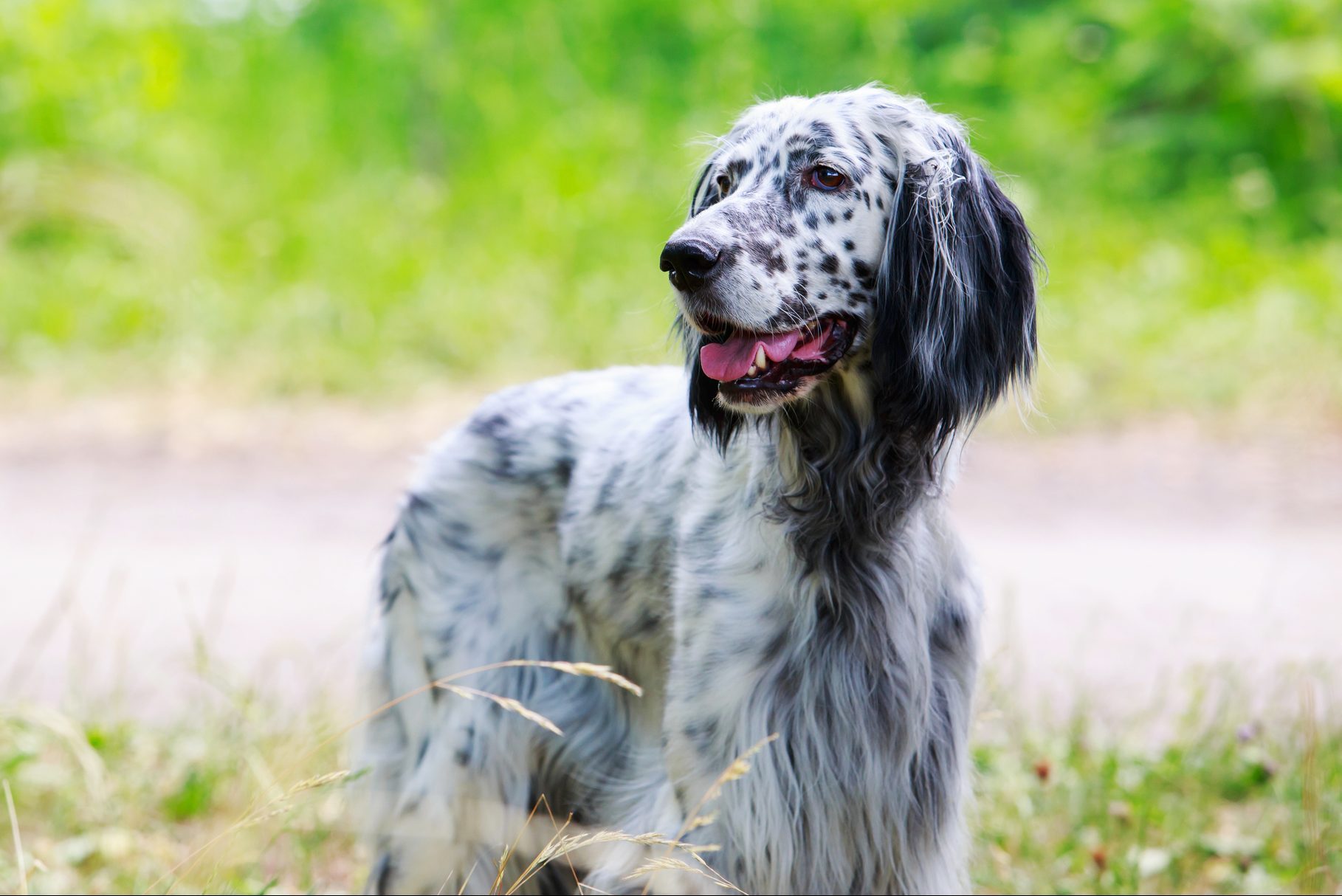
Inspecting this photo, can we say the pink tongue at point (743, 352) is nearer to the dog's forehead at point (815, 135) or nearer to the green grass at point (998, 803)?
the dog's forehead at point (815, 135)

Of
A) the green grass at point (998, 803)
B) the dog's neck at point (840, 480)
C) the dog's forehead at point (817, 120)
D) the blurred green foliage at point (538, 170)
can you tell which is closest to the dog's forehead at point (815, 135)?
the dog's forehead at point (817, 120)

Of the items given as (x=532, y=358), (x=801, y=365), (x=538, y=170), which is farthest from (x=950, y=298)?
(x=538, y=170)

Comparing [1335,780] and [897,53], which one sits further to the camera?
[897,53]

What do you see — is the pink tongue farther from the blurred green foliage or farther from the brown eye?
the blurred green foliage

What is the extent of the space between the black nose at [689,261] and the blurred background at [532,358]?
28.5 inches

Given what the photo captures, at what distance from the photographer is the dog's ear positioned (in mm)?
2332

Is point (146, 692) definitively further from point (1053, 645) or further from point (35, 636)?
point (1053, 645)

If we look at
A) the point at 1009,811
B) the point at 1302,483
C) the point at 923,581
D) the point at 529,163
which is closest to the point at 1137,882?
the point at 1009,811

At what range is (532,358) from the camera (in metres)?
7.16

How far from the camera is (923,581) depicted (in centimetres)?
251

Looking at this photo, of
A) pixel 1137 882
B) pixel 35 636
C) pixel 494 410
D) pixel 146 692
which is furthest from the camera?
pixel 146 692

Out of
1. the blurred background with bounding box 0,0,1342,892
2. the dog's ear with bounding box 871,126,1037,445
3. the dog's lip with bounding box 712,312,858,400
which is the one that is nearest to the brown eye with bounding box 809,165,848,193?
the dog's ear with bounding box 871,126,1037,445

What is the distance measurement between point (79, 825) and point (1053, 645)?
3.02 metres

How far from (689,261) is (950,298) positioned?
482 millimetres
